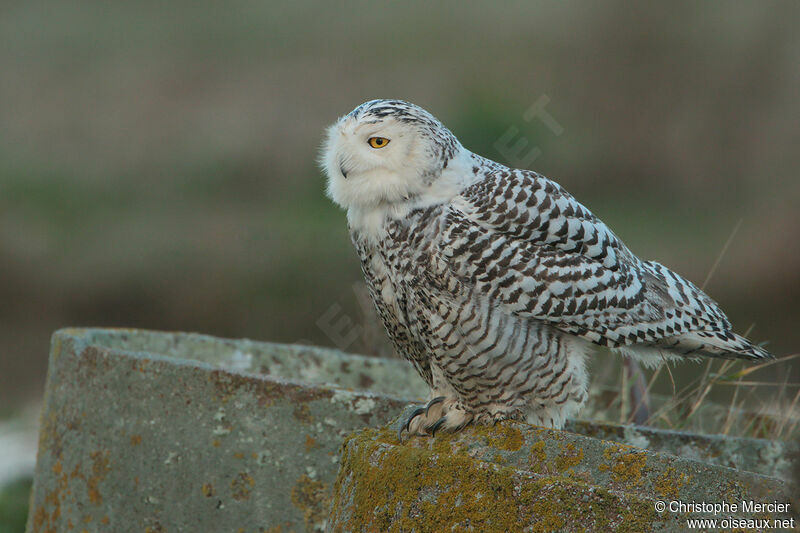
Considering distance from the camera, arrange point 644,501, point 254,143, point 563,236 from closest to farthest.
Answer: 1. point 644,501
2. point 563,236
3. point 254,143

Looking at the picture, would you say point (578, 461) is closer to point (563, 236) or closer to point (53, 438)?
point (563, 236)

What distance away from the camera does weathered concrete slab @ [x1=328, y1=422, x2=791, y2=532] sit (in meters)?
2.18

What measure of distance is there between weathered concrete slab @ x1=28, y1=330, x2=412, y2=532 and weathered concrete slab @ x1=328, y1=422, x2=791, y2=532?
69 cm

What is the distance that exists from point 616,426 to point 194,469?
Result: 1646 millimetres

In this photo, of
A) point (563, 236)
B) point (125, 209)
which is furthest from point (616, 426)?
point (125, 209)

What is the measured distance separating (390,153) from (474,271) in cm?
52

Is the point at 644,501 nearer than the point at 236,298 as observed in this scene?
Yes

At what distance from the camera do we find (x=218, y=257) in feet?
52.7

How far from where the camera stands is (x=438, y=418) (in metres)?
3.49

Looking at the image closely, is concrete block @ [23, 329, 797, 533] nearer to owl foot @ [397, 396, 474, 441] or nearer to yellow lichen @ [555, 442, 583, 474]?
owl foot @ [397, 396, 474, 441]

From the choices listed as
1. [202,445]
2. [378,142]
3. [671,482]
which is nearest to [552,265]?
[378,142]

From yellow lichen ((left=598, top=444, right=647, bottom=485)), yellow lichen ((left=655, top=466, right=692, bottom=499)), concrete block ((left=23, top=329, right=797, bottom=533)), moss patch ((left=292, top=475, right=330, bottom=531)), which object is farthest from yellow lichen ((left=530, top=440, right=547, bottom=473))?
moss patch ((left=292, top=475, right=330, bottom=531))

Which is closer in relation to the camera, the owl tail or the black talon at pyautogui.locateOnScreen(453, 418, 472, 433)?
the black talon at pyautogui.locateOnScreen(453, 418, 472, 433)

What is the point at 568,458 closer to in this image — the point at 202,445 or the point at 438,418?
the point at 438,418
